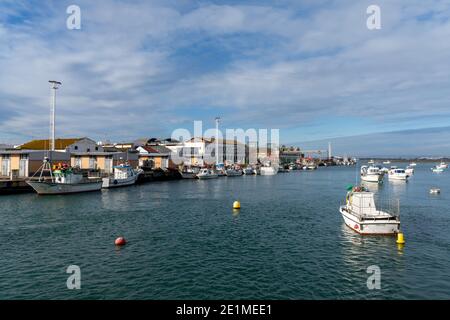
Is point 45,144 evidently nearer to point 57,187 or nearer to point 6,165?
point 6,165

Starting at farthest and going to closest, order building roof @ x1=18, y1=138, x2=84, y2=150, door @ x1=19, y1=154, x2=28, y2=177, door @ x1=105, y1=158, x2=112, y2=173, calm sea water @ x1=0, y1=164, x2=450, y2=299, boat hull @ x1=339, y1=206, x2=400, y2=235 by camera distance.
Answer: door @ x1=105, y1=158, x2=112, y2=173, building roof @ x1=18, y1=138, x2=84, y2=150, door @ x1=19, y1=154, x2=28, y2=177, boat hull @ x1=339, y1=206, x2=400, y2=235, calm sea water @ x1=0, y1=164, x2=450, y2=299

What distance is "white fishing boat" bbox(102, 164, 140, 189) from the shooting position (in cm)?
6536

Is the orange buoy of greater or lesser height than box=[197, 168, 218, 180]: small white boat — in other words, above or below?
below

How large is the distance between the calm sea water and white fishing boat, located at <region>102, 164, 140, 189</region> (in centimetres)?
2797

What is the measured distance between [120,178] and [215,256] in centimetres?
5378

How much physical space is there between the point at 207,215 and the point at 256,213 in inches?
244

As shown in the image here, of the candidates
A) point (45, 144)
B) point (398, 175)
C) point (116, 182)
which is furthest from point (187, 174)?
point (398, 175)

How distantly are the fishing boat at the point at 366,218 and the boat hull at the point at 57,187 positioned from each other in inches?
1820

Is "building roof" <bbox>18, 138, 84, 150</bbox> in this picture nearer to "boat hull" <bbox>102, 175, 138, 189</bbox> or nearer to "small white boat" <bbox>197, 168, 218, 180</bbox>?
"boat hull" <bbox>102, 175, 138, 189</bbox>

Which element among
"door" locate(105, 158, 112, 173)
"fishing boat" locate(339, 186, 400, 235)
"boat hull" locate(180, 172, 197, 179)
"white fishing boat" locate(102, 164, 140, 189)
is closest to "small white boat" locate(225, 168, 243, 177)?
"boat hull" locate(180, 172, 197, 179)

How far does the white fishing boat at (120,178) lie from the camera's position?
6536 cm

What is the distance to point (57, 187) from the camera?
5259 centimetres

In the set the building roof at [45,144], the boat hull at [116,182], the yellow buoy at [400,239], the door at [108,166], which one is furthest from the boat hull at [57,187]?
the yellow buoy at [400,239]
